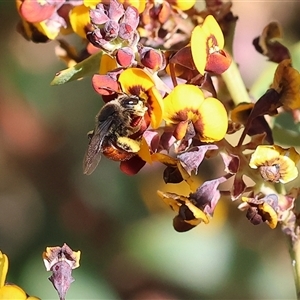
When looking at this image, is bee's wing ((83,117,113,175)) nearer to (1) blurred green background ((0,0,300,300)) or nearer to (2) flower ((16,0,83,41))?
(2) flower ((16,0,83,41))

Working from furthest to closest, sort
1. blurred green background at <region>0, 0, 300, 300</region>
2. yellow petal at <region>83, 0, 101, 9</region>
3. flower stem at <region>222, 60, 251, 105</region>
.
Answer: blurred green background at <region>0, 0, 300, 300</region> < flower stem at <region>222, 60, 251, 105</region> < yellow petal at <region>83, 0, 101, 9</region>

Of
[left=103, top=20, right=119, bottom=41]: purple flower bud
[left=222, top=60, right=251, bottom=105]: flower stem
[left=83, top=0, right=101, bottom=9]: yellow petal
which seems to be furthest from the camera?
[left=222, top=60, right=251, bottom=105]: flower stem

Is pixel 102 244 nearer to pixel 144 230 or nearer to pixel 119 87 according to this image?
pixel 144 230

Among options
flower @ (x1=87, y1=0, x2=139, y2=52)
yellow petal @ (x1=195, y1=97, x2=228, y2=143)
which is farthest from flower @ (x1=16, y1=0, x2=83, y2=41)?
yellow petal @ (x1=195, y1=97, x2=228, y2=143)

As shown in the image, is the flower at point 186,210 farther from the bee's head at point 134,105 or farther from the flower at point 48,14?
the flower at point 48,14

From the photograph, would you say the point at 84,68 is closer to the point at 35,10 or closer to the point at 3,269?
the point at 35,10

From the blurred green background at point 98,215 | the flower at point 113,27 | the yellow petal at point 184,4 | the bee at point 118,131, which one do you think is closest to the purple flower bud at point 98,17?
the flower at point 113,27
